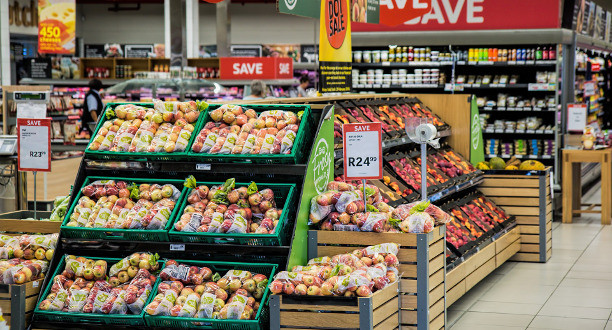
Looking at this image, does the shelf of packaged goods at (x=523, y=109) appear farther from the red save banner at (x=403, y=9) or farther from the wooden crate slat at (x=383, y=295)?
the wooden crate slat at (x=383, y=295)

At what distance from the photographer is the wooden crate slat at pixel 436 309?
460cm

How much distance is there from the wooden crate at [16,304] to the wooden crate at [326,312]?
134 cm

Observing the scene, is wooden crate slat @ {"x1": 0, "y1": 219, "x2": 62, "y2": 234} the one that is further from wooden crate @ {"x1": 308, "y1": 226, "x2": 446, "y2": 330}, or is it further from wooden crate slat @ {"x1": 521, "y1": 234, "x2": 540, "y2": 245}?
wooden crate slat @ {"x1": 521, "y1": 234, "x2": 540, "y2": 245}

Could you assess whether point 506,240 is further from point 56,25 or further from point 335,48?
point 56,25

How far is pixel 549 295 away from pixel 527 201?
59.9 inches

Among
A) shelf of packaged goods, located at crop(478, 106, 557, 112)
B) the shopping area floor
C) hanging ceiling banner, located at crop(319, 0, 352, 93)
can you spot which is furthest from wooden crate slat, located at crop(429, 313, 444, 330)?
shelf of packaged goods, located at crop(478, 106, 557, 112)

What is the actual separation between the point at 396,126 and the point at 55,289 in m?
3.52

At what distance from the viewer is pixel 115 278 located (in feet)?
13.7

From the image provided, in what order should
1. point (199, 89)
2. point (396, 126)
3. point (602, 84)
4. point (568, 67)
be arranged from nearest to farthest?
point (396, 126) < point (568, 67) < point (199, 89) < point (602, 84)

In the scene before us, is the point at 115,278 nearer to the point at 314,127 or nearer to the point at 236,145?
the point at 236,145

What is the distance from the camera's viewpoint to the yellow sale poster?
14.0 m

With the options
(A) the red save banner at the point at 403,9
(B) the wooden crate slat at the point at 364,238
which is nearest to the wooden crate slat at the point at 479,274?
(B) the wooden crate slat at the point at 364,238

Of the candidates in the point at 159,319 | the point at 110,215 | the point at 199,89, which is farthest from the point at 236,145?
the point at 199,89

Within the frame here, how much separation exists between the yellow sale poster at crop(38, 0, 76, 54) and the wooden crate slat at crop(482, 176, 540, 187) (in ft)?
29.7
